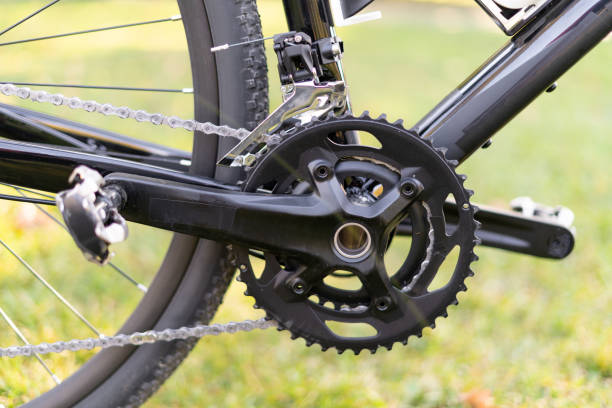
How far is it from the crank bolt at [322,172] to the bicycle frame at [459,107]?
8 cm

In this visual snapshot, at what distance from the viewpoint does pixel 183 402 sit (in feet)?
4.52

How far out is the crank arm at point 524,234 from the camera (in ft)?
4.07

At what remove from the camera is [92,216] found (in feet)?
2.75

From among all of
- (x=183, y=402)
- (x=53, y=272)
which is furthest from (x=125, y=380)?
(x=53, y=272)

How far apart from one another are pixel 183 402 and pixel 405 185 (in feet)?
2.60

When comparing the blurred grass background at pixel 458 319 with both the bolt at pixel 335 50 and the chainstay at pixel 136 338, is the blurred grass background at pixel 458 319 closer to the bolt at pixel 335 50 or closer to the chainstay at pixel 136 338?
the chainstay at pixel 136 338

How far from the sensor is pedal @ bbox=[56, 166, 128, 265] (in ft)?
2.75

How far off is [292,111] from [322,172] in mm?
113

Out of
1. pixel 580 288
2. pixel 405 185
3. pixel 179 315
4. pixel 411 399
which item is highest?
pixel 405 185

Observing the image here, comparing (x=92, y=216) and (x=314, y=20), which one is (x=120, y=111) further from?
(x=314, y=20)

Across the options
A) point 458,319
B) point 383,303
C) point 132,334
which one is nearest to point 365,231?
point 383,303

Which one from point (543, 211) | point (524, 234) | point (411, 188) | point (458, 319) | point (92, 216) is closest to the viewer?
point (92, 216)

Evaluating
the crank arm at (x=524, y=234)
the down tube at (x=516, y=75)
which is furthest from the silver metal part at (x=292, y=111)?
the crank arm at (x=524, y=234)

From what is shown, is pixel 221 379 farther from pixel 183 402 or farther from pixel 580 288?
pixel 580 288
